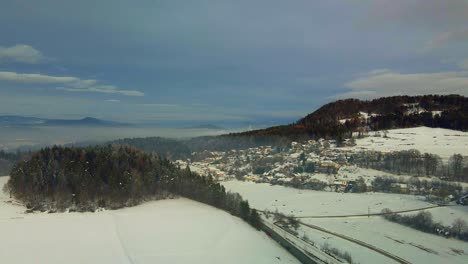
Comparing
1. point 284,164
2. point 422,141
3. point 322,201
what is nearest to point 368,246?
point 322,201

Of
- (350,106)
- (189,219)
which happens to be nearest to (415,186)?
(189,219)

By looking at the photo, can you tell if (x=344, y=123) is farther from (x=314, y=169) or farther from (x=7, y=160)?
(x=7, y=160)

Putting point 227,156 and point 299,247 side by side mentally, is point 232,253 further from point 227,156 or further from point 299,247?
point 227,156

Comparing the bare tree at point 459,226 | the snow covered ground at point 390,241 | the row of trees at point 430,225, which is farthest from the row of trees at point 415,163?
the snow covered ground at point 390,241

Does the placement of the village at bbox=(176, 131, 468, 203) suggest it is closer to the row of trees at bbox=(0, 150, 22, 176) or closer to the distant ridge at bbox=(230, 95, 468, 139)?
the distant ridge at bbox=(230, 95, 468, 139)

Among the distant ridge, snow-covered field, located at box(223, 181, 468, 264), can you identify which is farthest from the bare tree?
the distant ridge

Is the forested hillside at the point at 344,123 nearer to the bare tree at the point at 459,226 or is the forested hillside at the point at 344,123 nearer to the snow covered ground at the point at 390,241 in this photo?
the snow covered ground at the point at 390,241

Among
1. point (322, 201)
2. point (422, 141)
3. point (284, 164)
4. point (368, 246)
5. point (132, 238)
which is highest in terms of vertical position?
point (422, 141)
